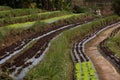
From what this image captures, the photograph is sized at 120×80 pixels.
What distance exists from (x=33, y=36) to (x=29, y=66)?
16.5 m

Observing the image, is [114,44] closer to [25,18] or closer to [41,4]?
[25,18]

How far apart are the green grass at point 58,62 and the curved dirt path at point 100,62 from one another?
2107 mm

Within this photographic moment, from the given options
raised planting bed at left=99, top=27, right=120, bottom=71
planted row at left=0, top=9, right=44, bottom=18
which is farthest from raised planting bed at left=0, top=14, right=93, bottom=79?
planted row at left=0, top=9, right=44, bottom=18

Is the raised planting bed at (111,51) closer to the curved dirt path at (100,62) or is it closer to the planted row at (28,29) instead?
the curved dirt path at (100,62)

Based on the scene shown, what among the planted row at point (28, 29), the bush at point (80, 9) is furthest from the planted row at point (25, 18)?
the bush at point (80, 9)

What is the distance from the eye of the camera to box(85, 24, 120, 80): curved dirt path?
25097 millimetres

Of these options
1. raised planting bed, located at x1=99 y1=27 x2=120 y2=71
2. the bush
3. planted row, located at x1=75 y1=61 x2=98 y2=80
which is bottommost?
the bush

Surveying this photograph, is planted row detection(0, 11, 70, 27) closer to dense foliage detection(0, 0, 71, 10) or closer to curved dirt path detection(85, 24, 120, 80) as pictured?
dense foliage detection(0, 0, 71, 10)

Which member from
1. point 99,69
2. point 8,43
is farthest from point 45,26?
point 99,69

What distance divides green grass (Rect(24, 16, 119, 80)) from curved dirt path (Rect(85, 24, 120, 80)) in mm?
2107

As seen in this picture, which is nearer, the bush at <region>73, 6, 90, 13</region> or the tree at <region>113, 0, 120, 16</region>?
the tree at <region>113, 0, 120, 16</region>

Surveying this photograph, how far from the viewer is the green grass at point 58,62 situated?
2209 centimetres

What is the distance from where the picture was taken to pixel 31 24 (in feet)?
149

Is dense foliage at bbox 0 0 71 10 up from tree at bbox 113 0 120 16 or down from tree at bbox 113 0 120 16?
up
